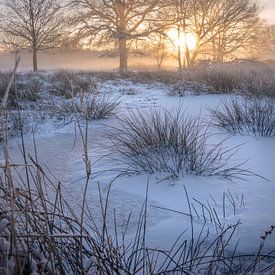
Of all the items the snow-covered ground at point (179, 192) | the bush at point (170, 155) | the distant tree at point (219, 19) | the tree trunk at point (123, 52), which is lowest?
the snow-covered ground at point (179, 192)

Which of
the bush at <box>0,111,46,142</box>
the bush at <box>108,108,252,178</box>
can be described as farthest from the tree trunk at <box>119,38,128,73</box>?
the bush at <box>108,108,252,178</box>

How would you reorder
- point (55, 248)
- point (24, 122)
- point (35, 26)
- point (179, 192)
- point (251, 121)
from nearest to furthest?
point (55, 248), point (179, 192), point (251, 121), point (24, 122), point (35, 26)

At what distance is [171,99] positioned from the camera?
9.35 meters

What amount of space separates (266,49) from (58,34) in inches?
1154

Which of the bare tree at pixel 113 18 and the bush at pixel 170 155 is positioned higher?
the bare tree at pixel 113 18

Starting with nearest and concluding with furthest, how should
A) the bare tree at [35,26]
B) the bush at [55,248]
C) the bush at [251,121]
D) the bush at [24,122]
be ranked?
the bush at [55,248]
the bush at [251,121]
the bush at [24,122]
the bare tree at [35,26]

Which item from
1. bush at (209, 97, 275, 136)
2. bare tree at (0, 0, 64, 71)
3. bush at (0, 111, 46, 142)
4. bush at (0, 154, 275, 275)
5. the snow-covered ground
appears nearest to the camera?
bush at (0, 154, 275, 275)

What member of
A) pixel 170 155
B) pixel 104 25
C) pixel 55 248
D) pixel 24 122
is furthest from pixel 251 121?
pixel 104 25

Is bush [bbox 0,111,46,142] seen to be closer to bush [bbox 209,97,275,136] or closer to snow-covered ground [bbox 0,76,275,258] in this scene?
snow-covered ground [bbox 0,76,275,258]

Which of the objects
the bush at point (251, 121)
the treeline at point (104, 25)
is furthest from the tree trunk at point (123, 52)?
the bush at point (251, 121)

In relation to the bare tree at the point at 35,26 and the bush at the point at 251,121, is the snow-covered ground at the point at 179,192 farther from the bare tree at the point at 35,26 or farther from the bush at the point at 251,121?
the bare tree at the point at 35,26

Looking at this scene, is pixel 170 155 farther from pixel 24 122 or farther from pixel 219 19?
pixel 219 19

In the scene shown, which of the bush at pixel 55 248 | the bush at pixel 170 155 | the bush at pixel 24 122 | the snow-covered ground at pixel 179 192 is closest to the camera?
the bush at pixel 55 248

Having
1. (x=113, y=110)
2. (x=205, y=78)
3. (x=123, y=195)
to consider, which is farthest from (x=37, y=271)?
(x=205, y=78)
